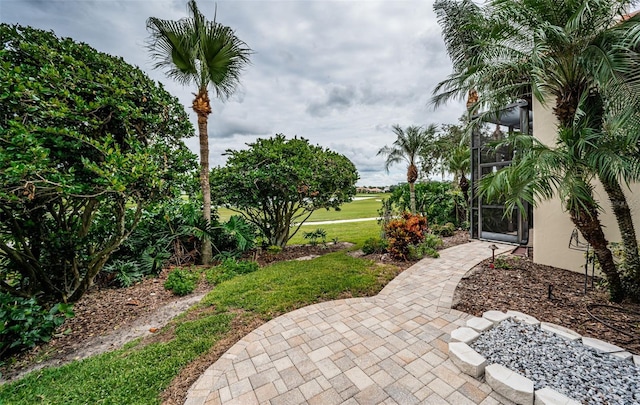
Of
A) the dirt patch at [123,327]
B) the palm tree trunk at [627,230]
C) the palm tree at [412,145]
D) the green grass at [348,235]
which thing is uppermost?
the palm tree at [412,145]

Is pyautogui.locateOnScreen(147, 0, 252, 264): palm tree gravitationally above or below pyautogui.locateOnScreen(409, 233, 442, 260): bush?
above

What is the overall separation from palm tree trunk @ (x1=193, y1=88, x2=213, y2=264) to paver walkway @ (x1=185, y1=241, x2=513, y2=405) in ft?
11.8

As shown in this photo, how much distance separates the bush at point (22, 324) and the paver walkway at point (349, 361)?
2368mm

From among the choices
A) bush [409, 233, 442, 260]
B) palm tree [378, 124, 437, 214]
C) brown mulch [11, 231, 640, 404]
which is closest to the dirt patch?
brown mulch [11, 231, 640, 404]

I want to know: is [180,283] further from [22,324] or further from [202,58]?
[202,58]

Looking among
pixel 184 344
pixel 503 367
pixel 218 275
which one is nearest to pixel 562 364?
pixel 503 367

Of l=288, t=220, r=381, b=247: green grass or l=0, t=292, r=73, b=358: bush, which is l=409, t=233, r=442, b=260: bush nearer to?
l=288, t=220, r=381, b=247: green grass

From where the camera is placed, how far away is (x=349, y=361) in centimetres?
260

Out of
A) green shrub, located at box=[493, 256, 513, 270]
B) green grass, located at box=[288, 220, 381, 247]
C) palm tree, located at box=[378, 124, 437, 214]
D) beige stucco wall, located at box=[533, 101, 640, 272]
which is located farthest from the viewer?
palm tree, located at box=[378, 124, 437, 214]

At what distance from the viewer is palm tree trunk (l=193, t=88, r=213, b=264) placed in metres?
5.90

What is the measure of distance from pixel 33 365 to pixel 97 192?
2.19 metres

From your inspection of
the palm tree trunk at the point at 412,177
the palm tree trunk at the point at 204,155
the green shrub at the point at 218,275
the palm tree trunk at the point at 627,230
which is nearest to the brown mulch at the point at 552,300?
the palm tree trunk at the point at 627,230

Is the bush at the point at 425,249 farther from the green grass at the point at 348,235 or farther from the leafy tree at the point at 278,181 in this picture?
the leafy tree at the point at 278,181

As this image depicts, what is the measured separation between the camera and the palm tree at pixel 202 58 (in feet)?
16.9
